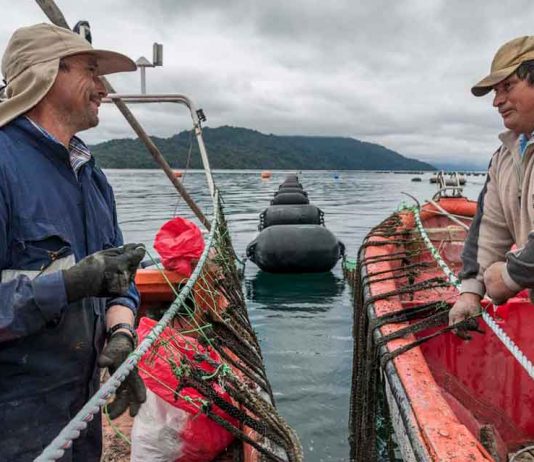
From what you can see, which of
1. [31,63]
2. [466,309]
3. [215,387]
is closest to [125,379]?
[215,387]

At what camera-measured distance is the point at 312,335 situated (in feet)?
31.1

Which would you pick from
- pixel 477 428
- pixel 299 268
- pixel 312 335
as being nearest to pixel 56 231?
pixel 477 428

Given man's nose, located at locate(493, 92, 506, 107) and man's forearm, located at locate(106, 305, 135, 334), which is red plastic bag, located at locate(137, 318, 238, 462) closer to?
man's forearm, located at locate(106, 305, 135, 334)

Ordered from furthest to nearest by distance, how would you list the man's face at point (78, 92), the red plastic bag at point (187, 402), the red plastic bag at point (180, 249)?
the red plastic bag at point (180, 249) → the red plastic bag at point (187, 402) → the man's face at point (78, 92)

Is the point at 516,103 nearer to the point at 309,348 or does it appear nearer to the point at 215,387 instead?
the point at 215,387

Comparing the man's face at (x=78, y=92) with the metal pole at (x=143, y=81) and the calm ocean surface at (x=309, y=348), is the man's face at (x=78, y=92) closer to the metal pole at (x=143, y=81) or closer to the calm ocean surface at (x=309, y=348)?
the calm ocean surface at (x=309, y=348)

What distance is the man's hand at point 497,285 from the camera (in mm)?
2676

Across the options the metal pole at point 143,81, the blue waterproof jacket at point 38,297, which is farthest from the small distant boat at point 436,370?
the metal pole at point 143,81

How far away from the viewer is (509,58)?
275cm

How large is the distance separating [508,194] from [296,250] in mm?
9872

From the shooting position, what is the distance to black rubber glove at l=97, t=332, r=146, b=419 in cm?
230

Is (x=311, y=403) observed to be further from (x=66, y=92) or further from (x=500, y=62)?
(x=66, y=92)

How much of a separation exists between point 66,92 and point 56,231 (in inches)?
25.0

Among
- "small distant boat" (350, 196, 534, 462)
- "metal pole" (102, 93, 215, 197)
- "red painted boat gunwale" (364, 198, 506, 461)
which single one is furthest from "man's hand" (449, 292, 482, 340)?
"metal pole" (102, 93, 215, 197)
